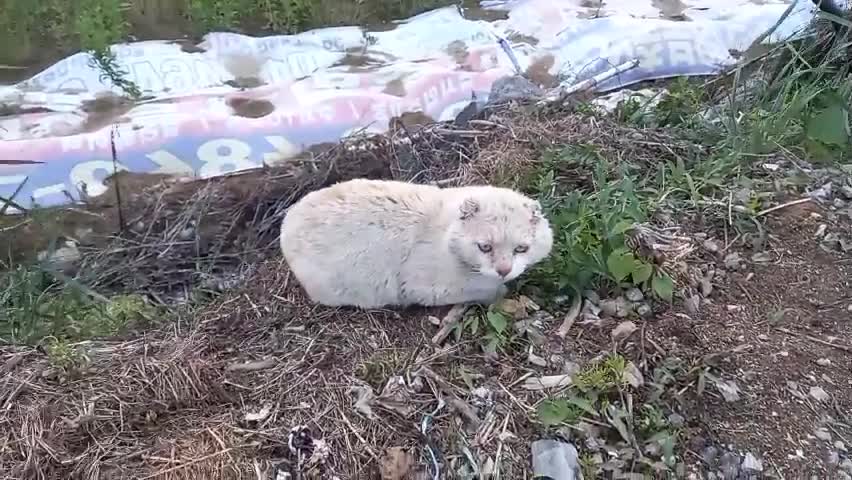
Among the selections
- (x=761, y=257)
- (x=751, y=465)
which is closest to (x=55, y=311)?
(x=751, y=465)

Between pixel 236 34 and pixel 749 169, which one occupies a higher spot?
pixel 236 34

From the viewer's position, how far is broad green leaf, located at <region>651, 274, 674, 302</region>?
96.7 inches

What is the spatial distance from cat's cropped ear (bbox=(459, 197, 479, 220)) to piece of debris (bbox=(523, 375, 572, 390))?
0.51 meters

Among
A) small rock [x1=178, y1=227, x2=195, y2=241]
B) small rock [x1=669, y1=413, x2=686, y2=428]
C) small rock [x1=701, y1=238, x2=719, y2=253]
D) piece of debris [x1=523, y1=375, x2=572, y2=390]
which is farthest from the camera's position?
small rock [x1=178, y1=227, x2=195, y2=241]

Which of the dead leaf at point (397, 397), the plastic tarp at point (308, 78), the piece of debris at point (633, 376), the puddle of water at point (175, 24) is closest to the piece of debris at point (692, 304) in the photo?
the piece of debris at point (633, 376)

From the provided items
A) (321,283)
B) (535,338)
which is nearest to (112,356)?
(321,283)

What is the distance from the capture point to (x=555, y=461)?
2086mm

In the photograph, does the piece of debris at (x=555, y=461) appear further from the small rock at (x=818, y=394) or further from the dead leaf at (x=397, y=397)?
the small rock at (x=818, y=394)

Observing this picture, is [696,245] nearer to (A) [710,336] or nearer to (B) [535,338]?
Answer: (A) [710,336]

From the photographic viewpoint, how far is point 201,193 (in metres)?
3.23

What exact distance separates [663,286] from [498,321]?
1.68 ft

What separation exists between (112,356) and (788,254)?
85.7 inches

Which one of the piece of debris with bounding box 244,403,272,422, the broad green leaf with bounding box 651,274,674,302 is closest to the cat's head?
the broad green leaf with bounding box 651,274,674,302

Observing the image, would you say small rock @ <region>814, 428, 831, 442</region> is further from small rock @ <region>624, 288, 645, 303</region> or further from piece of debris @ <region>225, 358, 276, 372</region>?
piece of debris @ <region>225, 358, 276, 372</region>
